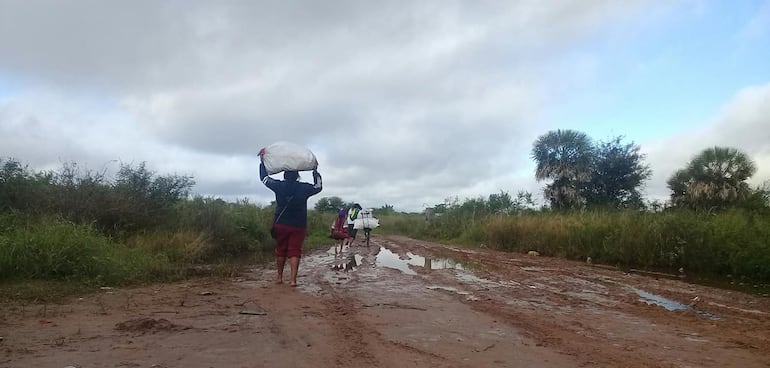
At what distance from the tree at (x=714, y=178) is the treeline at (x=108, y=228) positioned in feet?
76.5

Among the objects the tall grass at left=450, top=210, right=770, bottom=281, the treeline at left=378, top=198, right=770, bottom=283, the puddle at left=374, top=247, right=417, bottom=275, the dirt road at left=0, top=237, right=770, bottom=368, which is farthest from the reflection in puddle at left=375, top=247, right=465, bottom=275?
the tall grass at left=450, top=210, right=770, bottom=281

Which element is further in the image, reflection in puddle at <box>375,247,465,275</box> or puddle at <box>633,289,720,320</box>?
reflection in puddle at <box>375,247,465,275</box>

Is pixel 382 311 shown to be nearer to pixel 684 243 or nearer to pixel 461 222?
pixel 684 243

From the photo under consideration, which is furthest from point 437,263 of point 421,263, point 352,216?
point 352,216

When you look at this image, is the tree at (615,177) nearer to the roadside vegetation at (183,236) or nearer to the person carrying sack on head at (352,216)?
the roadside vegetation at (183,236)

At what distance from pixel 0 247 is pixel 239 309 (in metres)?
4.23

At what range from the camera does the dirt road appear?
4.19 meters

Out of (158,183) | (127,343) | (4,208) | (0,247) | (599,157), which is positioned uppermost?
(599,157)

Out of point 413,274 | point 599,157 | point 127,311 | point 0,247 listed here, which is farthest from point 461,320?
point 599,157

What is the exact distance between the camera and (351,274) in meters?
10.5

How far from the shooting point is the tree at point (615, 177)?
34812mm

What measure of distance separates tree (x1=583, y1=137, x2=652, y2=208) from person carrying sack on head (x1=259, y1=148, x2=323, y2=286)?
30.2m

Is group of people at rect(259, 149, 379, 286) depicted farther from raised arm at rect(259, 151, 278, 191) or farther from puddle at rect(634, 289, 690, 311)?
puddle at rect(634, 289, 690, 311)

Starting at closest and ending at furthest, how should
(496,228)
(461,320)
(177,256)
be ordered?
1. (461,320)
2. (177,256)
3. (496,228)
